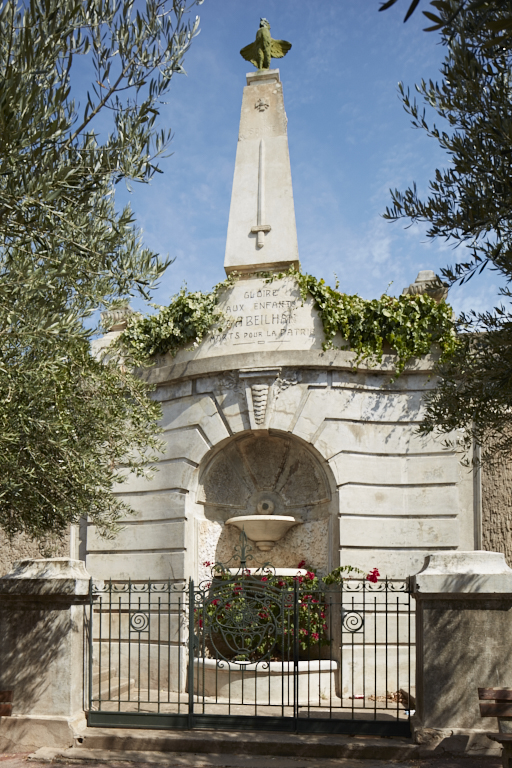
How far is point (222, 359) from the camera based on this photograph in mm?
11695

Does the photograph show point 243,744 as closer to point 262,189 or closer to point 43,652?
point 43,652

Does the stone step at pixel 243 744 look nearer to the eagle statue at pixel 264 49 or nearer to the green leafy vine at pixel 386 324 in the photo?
the green leafy vine at pixel 386 324

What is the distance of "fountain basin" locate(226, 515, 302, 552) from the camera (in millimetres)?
Answer: 11688

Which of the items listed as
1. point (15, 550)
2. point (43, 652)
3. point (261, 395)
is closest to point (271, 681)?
point (43, 652)

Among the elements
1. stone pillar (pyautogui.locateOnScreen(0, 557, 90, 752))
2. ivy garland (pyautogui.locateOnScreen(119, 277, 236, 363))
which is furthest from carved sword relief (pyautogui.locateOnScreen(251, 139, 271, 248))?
stone pillar (pyautogui.locateOnScreen(0, 557, 90, 752))

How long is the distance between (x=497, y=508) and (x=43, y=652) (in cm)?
668

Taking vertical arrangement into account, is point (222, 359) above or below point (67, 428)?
above

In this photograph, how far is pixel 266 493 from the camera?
12547 mm

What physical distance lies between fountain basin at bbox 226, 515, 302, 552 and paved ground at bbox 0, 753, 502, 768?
4398mm

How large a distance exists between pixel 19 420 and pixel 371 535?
18.5ft

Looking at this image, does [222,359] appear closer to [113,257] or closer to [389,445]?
[389,445]

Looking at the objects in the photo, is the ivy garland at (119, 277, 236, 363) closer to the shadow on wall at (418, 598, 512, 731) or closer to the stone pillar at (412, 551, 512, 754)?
the stone pillar at (412, 551, 512, 754)

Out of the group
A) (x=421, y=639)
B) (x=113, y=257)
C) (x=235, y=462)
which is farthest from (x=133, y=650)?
(x=113, y=257)

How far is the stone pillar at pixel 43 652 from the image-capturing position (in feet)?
26.4
